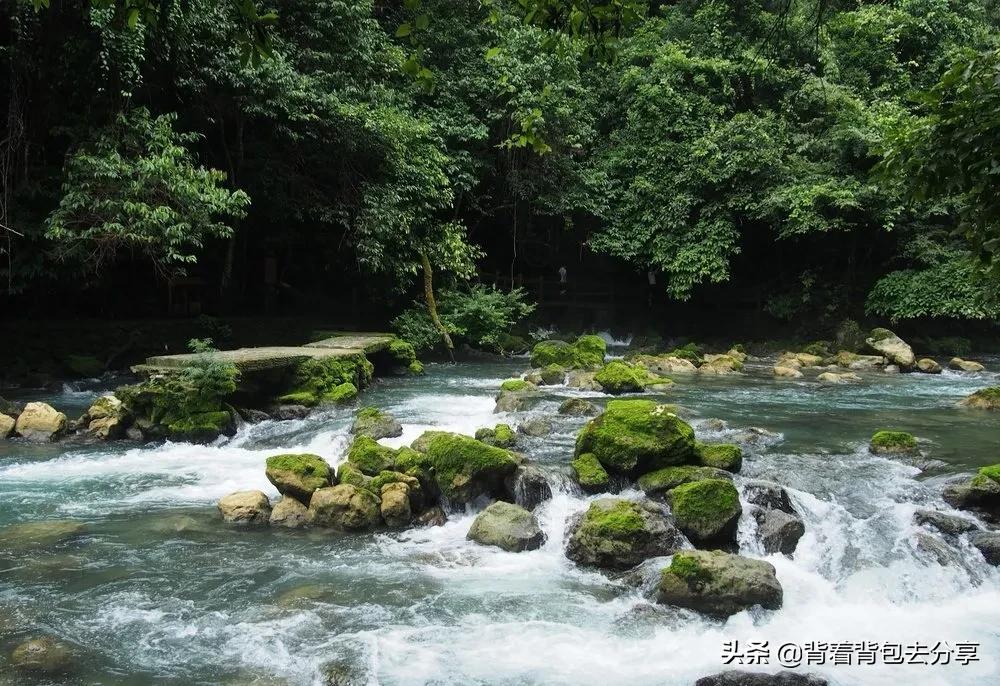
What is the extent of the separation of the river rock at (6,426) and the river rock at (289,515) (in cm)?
473

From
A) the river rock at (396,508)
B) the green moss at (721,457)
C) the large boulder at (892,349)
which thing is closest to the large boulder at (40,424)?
the river rock at (396,508)

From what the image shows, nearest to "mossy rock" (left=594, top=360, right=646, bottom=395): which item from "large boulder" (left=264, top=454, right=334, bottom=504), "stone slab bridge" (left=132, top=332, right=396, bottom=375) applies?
"stone slab bridge" (left=132, top=332, right=396, bottom=375)

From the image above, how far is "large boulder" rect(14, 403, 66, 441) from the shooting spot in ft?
29.9

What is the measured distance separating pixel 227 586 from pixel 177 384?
465cm

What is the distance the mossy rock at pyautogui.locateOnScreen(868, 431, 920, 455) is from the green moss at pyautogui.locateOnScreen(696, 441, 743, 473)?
2.21m

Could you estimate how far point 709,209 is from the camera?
19484 millimetres

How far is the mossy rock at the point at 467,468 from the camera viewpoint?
6852 millimetres

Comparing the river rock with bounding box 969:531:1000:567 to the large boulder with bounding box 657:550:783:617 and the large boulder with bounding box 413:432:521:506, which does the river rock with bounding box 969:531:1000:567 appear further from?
the large boulder with bounding box 413:432:521:506

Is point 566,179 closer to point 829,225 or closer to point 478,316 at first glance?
point 478,316

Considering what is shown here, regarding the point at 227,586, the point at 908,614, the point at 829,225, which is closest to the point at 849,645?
the point at 908,614

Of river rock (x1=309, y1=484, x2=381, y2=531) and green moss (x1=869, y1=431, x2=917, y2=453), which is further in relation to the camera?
green moss (x1=869, y1=431, x2=917, y2=453)

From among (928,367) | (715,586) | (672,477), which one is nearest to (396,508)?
(672,477)

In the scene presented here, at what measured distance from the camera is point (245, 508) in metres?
6.55

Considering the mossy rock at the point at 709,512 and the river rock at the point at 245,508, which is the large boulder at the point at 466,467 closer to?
the river rock at the point at 245,508
